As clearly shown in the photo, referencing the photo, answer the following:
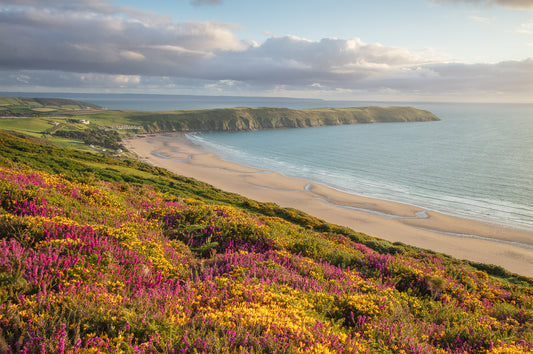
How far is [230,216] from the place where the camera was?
1192cm

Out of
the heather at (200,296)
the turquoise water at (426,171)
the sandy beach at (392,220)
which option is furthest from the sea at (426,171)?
the heather at (200,296)

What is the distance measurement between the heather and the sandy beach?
94.5ft

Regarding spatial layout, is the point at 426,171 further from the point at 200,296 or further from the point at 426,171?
the point at 200,296

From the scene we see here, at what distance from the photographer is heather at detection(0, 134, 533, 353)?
4004mm

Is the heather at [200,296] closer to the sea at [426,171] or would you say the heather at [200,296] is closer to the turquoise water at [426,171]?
the sea at [426,171]

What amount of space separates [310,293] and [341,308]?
72 centimetres

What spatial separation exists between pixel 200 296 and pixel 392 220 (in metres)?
44.4

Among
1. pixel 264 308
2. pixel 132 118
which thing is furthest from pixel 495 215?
pixel 132 118

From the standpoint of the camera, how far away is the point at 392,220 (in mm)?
44312

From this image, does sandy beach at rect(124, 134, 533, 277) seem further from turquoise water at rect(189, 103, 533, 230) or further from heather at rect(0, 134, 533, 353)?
heather at rect(0, 134, 533, 353)

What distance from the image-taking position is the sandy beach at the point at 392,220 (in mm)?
35062

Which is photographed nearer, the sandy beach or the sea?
the sandy beach

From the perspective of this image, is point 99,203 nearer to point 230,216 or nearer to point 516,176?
point 230,216

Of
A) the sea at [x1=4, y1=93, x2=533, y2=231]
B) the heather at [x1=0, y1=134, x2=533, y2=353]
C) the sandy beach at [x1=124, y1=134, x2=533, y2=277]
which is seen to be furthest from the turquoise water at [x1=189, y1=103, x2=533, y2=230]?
the heather at [x1=0, y1=134, x2=533, y2=353]
